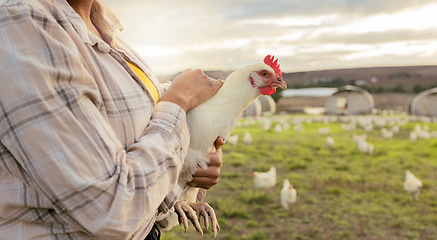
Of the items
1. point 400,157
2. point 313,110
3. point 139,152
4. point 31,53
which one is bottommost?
point 313,110

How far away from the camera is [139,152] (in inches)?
37.0

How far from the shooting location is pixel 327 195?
6160 millimetres

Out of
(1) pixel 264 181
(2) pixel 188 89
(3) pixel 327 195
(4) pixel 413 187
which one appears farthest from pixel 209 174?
(4) pixel 413 187

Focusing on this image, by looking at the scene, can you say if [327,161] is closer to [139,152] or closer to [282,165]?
[282,165]

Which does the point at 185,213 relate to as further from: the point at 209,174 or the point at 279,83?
the point at 279,83

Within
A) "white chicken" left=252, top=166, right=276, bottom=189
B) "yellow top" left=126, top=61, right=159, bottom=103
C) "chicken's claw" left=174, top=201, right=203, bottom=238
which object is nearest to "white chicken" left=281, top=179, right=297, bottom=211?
"white chicken" left=252, top=166, right=276, bottom=189

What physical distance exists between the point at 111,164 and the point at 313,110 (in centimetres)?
2394

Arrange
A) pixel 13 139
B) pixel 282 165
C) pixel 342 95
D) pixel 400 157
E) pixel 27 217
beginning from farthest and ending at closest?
1. pixel 342 95
2. pixel 400 157
3. pixel 282 165
4. pixel 27 217
5. pixel 13 139

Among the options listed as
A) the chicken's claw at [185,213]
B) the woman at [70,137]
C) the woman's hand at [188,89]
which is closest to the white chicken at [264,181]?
the chicken's claw at [185,213]

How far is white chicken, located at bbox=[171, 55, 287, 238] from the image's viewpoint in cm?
148

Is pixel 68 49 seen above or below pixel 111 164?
above

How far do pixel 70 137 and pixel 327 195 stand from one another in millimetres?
5906

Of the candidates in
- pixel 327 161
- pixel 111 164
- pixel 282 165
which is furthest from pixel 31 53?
pixel 327 161

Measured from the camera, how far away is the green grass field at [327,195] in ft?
16.2
